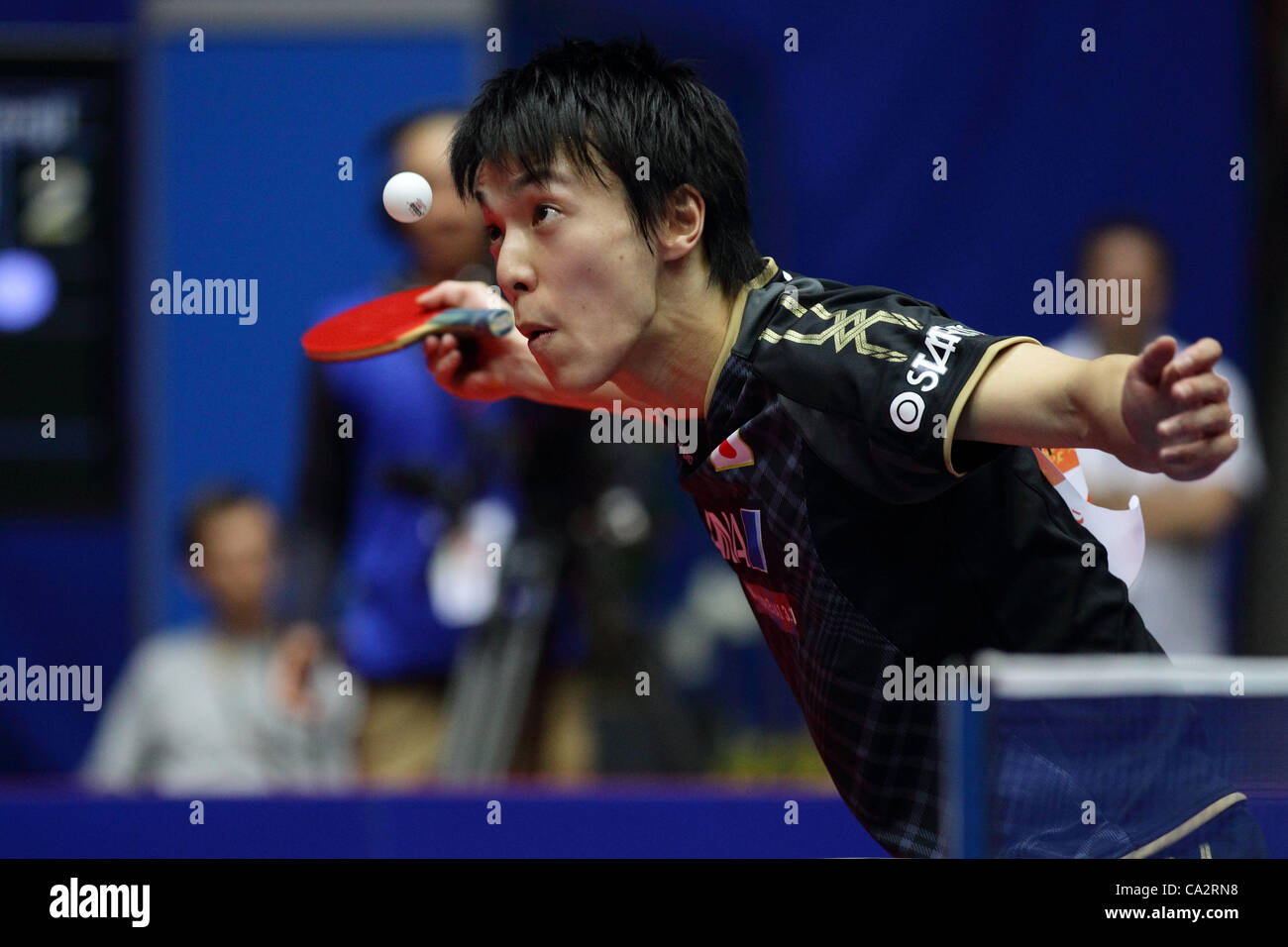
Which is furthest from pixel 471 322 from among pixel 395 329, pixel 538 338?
pixel 538 338

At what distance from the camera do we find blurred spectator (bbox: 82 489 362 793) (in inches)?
204

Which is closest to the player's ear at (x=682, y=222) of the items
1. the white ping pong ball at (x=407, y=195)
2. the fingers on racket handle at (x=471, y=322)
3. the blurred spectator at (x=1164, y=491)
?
the white ping pong ball at (x=407, y=195)

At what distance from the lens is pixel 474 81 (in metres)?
6.36

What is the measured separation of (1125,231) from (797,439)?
3.23m

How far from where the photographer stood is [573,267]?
2.34 meters

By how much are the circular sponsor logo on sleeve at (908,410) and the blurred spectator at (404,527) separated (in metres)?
3.06

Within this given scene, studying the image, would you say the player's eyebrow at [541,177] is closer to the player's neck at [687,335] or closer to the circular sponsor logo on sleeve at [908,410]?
the player's neck at [687,335]

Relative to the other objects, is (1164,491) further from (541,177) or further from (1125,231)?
(541,177)

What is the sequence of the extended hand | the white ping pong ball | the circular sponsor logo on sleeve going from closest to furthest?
the extended hand
the circular sponsor logo on sleeve
the white ping pong ball

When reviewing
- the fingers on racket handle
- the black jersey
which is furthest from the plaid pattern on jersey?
the fingers on racket handle

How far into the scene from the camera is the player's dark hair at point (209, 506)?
5.72 m

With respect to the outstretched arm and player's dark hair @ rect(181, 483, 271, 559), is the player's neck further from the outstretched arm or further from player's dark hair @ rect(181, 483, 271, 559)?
player's dark hair @ rect(181, 483, 271, 559)

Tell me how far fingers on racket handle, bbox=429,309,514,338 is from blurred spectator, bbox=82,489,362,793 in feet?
8.51
